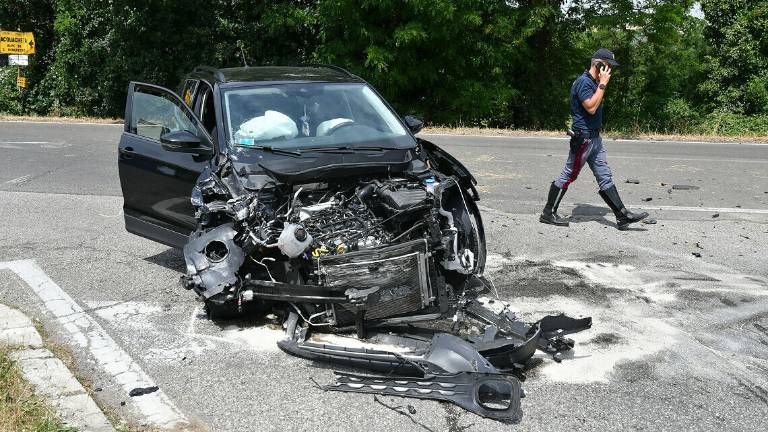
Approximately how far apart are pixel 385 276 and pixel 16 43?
25764 millimetres

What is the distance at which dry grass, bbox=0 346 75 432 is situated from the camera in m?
3.62

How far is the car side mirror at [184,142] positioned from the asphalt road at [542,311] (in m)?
1.18

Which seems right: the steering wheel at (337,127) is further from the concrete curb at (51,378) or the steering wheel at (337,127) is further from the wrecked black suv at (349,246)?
the concrete curb at (51,378)

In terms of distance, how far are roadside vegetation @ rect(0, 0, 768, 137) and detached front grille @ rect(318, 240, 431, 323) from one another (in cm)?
1836

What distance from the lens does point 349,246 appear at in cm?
472

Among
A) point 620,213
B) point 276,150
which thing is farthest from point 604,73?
point 276,150

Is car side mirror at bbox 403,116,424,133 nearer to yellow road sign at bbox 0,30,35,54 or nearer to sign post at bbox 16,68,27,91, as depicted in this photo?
yellow road sign at bbox 0,30,35,54

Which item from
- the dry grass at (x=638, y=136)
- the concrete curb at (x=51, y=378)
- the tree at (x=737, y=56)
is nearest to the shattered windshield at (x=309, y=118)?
the concrete curb at (x=51, y=378)

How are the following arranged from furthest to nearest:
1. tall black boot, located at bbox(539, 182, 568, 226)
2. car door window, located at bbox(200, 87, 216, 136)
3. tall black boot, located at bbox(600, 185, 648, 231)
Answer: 1. tall black boot, located at bbox(539, 182, 568, 226)
2. tall black boot, located at bbox(600, 185, 648, 231)
3. car door window, located at bbox(200, 87, 216, 136)

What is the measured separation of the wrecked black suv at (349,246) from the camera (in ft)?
14.2

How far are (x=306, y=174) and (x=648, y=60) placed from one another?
93.0 feet

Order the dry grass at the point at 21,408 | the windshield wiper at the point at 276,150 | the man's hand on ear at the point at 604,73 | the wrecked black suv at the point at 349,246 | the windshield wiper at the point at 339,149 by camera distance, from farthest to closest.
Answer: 1. the man's hand on ear at the point at 604,73
2. the windshield wiper at the point at 339,149
3. the windshield wiper at the point at 276,150
4. the wrecked black suv at the point at 349,246
5. the dry grass at the point at 21,408

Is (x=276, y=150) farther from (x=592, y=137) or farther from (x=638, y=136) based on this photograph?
(x=638, y=136)

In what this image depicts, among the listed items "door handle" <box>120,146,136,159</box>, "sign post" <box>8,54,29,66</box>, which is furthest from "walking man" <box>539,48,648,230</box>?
"sign post" <box>8,54,29,66</box>
